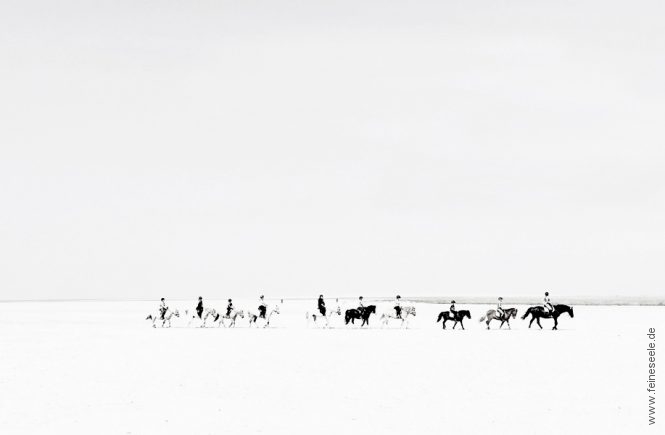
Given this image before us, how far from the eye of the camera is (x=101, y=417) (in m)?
13.0

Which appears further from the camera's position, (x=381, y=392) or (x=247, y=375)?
(x=247, y=375)

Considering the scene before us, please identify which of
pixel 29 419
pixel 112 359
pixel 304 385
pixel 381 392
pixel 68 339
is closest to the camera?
pixel 29 419

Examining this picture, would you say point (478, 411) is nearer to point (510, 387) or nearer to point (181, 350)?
point (510, 387)

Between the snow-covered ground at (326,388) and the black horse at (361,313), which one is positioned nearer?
the snow-covered ground at (326,388)

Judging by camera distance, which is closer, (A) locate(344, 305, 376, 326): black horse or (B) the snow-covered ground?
(B) the snow-covered ground

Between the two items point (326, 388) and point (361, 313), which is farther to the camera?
point (361, 313)

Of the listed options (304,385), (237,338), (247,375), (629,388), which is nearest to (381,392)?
(304,385)

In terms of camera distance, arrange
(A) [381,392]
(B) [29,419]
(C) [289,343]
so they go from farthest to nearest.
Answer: (C) [289,343] < (A) [381,392] < (B) [29,419]

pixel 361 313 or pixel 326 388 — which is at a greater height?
pixel 361 313

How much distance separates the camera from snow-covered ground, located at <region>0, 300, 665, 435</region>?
40.4ft

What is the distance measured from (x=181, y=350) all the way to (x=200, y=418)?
527 inches

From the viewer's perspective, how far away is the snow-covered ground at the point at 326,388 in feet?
40.4

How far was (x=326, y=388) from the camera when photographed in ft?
53.0

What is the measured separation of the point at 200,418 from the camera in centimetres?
1287
